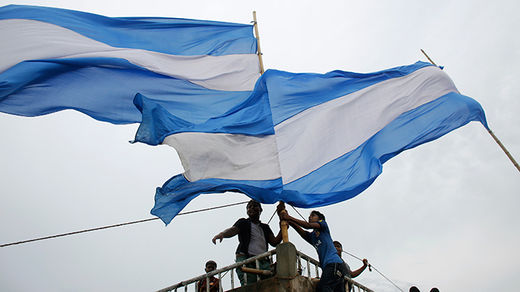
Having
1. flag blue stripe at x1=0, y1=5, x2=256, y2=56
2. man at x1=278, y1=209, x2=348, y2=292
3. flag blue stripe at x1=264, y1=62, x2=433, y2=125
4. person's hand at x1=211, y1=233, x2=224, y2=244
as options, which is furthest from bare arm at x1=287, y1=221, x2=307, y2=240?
flag blue stripe at x1=0, y1=5, x2=256, y2=56

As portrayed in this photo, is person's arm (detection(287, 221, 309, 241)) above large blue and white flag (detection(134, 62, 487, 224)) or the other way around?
the other way around

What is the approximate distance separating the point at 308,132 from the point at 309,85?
1.16 m

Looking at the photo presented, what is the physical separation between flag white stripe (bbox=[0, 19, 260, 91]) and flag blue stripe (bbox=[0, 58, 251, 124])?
153 millimetres

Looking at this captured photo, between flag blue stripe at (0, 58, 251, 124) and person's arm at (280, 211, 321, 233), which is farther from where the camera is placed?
person's arm at (280, 211, 321, 233)

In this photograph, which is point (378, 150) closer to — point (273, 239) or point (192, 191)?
point (273, 239)

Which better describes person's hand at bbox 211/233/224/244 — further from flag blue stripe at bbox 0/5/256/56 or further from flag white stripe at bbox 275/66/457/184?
flag blue stripe at bbox 0/5/256/56

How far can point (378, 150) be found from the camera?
23.7ft

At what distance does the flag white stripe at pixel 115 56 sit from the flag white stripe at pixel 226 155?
6.67 feet

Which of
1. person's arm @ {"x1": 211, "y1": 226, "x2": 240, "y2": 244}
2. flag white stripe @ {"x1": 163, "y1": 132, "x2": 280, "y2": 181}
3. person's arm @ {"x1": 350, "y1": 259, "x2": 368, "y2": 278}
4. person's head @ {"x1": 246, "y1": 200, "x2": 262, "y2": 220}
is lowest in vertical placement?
person's arm @ {"x1": 350, "y1": 259, "x2": 368, "y2": 278}

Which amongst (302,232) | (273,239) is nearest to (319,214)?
(302,232)

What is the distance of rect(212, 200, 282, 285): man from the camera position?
7.36m

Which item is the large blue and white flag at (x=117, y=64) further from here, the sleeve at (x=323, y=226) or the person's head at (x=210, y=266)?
the person's head at (x=210, y=266)

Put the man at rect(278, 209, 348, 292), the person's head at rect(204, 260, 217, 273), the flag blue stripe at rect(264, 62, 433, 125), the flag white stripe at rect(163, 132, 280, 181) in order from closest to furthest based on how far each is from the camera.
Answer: the flag white stripe at rect(163, 132, 280, 181) < the man at rect(278, 209, 348, 292) < the flag blue stripe at rect(264, 62, 433, 125) < the person's head at rect(204, 260, 217, 273)

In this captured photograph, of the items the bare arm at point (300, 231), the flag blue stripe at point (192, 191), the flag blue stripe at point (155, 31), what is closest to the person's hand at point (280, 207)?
the bare arm at point (300, 231)
